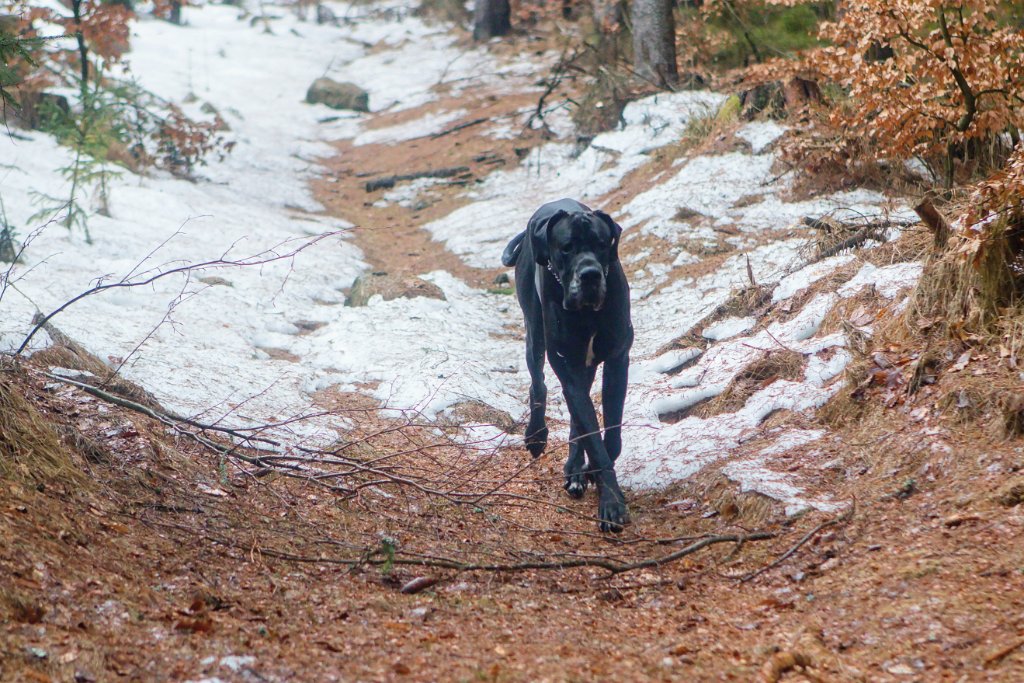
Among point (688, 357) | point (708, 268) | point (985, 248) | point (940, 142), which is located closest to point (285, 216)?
point (708, 268)

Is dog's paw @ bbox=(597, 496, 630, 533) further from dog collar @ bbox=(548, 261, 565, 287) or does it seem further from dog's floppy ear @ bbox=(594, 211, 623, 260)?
dog's floppy ear @ bbox=(594, 211, 623, 260)

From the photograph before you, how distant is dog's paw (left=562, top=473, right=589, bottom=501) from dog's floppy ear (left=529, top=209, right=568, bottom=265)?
1.17 m

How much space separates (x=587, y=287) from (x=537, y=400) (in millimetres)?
1319

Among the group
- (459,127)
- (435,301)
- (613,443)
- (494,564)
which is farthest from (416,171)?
(494,564)

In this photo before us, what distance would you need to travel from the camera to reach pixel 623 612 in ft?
11.2

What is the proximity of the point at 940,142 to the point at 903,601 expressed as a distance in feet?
15.6

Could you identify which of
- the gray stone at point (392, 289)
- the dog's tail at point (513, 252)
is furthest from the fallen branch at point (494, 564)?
the gray stone at point (392, 289)

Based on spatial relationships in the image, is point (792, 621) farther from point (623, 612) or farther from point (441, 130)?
point (441, 130)

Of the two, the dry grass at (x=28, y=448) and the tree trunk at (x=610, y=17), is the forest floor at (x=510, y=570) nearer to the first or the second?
the dry grass at (x=28, y=448)

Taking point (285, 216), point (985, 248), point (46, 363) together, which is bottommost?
point (285, 216)

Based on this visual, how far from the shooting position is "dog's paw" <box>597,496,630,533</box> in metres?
4.38

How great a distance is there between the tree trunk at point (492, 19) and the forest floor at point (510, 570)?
61.8 feet

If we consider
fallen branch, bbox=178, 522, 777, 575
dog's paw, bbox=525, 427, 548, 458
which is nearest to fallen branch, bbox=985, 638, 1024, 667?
fallen branch, bbox=178, 522, 777, 575

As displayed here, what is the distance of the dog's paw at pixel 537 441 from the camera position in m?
5.61
